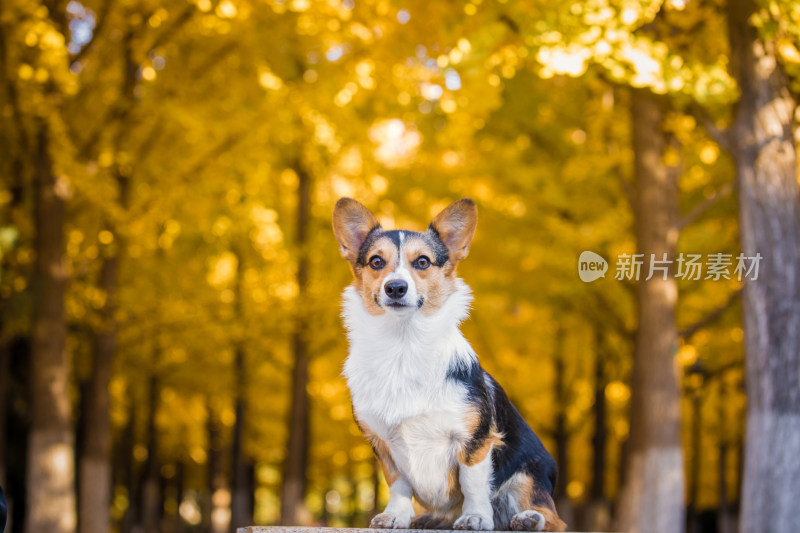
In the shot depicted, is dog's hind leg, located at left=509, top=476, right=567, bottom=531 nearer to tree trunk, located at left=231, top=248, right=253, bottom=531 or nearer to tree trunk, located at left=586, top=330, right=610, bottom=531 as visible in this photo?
tree trunk, located at left=586, top=330, right=610, bottom=531

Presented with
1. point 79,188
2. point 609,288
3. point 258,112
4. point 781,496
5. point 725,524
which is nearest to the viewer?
point 781,496

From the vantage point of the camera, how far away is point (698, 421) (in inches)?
801

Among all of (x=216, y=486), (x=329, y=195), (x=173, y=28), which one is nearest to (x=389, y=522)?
(x=173, y=28)

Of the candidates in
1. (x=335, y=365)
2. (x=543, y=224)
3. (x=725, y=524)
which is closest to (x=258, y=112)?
(x=543, y=224)

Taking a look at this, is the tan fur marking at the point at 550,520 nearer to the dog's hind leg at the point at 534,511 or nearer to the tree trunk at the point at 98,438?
the dog's hind leg at the point at 534,511

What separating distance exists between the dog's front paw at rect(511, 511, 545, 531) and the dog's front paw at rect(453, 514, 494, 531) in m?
0.12

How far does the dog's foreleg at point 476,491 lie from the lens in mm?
3346

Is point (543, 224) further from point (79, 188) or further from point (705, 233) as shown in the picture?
point (79, 188)

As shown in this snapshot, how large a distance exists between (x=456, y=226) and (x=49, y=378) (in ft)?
26.7

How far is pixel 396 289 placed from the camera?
3277 millimetres

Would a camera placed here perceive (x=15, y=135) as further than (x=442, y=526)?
Yes

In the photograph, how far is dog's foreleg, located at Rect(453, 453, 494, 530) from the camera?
3346 millimetres

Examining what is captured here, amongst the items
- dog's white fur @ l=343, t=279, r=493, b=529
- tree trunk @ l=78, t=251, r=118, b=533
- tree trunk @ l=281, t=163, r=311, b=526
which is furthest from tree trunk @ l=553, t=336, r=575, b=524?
dog's white fur @ l=343, t=279, r=493, b=529

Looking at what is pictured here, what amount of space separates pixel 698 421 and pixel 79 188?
49.6 ft
